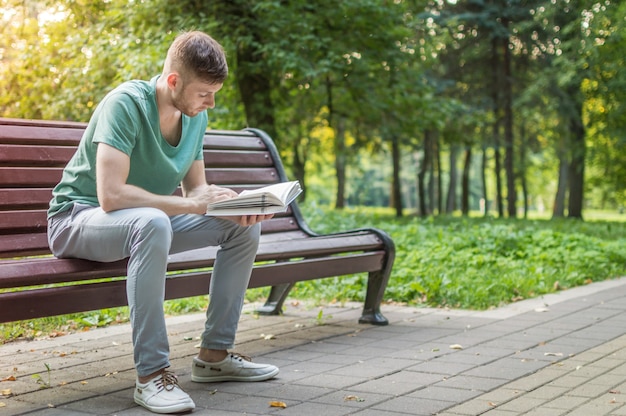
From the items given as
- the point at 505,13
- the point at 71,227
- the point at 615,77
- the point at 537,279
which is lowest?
the point at 537,279

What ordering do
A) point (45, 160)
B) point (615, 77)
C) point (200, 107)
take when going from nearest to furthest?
point (200, 107), point (45, 160), point (615, 77)

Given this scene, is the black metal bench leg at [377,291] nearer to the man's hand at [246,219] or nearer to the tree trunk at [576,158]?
the man's hand at [246,219]

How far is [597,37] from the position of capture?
1822cm

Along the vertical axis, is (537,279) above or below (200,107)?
below

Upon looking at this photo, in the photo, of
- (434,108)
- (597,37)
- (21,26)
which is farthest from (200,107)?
(597,37)

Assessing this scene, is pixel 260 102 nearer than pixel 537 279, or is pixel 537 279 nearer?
pixel 537 279

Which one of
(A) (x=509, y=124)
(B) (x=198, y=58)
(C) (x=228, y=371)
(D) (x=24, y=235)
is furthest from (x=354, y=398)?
(A) (x=509, y=124)

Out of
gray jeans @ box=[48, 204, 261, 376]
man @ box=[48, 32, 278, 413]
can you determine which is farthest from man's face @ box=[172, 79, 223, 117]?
gray jeans @ box=[48, 204, 261, 376]

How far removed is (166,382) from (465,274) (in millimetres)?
4443

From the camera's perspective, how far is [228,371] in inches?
152

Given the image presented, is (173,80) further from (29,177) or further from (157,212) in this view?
(29,177)


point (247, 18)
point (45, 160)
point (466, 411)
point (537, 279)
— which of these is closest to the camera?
point (466, 411)

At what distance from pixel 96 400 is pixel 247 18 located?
399 inches

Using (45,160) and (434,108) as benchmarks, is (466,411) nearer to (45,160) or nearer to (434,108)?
(45,160)
